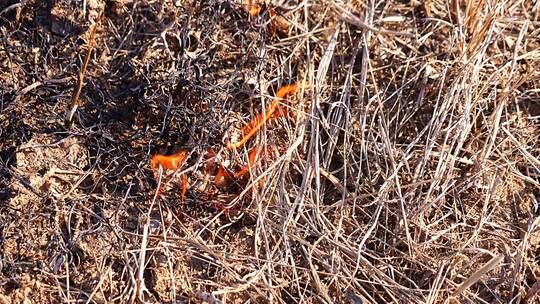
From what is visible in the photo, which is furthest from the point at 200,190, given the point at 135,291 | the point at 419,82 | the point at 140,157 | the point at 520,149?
the point at 520,149

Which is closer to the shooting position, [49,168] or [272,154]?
[49,168]

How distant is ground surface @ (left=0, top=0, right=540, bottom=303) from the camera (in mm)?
2354

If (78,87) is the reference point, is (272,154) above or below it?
below

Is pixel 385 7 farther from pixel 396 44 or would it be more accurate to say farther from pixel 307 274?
pixel 307 274

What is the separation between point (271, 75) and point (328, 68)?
8.2 inches

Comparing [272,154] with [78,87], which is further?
[272,154]

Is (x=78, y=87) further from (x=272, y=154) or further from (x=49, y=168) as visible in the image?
(x=272, y=154)

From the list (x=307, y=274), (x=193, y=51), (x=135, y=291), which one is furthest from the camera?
(x=193, y=51)

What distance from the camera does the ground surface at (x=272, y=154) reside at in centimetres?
235

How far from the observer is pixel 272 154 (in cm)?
258

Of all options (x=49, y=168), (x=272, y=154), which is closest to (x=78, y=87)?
(x=49, y=168)

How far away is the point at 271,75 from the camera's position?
2662 mm

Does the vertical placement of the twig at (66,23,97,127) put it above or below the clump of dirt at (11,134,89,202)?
above

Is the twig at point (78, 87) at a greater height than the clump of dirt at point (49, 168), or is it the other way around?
the twig at point (78, 87)
